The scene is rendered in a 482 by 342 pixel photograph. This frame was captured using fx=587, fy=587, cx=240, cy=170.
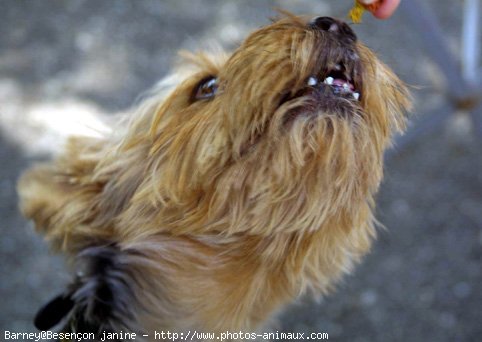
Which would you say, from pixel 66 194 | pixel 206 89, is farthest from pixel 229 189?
pixel 66 194

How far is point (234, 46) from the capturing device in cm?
453

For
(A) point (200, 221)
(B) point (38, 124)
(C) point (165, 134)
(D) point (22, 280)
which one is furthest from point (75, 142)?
(B) point (38, 124)

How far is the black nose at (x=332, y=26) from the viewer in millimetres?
1827

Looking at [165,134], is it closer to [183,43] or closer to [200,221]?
[200,221]

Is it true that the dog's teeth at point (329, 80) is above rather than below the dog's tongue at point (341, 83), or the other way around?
above

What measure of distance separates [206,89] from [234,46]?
2529 millimetres

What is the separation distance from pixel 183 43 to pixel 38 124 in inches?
52.8

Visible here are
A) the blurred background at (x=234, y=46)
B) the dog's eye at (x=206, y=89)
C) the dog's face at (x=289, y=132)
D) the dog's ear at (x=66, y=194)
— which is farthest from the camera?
the blurred background at (x=234, y=46)

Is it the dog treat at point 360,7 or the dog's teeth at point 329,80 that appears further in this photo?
the dog treat at point 360,7

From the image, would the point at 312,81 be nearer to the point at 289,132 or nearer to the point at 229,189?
the point at 289,132

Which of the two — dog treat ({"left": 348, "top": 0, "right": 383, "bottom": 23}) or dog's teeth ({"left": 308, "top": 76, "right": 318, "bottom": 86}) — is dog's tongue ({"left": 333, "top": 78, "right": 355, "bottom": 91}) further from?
dog treat ({"left": 348, "top": 0, "right": 383, "bottom": 23})

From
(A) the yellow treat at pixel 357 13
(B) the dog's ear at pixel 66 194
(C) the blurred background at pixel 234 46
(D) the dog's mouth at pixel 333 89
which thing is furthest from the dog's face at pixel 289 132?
(C) the blurred background at pixel 234 46

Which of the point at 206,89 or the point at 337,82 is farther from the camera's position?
the point at 206,89

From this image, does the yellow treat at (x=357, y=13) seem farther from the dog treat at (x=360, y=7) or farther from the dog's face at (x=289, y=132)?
the dog's face at (x=289, y=132)
